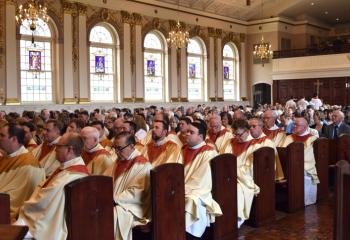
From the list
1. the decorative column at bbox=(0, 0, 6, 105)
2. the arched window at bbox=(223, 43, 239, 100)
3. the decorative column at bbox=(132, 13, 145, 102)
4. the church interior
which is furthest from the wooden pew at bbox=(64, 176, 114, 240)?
the arched window at bbox=(223, 43, 239, 100)

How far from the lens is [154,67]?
2158cm

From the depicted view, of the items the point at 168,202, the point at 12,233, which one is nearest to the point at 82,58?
the point at 168,202

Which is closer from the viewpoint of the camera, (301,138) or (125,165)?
(125,165)

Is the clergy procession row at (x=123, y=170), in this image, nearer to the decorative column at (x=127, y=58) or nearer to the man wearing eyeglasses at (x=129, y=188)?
the man wearing eyeglasses at (x=129, y=188)

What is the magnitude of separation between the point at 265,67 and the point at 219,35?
3732 millimetres

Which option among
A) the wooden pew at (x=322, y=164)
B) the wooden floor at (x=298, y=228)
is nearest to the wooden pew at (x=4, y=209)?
the wooden floor at (x=298, y=228)

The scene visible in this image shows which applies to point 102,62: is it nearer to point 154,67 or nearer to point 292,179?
point 154,67

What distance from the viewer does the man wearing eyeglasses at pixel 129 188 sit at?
13.9ft

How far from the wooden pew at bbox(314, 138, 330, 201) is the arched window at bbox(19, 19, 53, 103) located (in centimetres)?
1223

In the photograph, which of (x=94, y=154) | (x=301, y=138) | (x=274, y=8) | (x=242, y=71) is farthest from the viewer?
(x=242, y=71)

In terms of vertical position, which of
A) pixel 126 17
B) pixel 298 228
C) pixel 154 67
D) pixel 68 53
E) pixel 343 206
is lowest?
pixel 298 228

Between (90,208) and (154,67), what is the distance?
59.5 feet

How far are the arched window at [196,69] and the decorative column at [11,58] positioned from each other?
9800mm

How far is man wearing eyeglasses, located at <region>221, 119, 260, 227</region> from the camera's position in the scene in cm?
574
